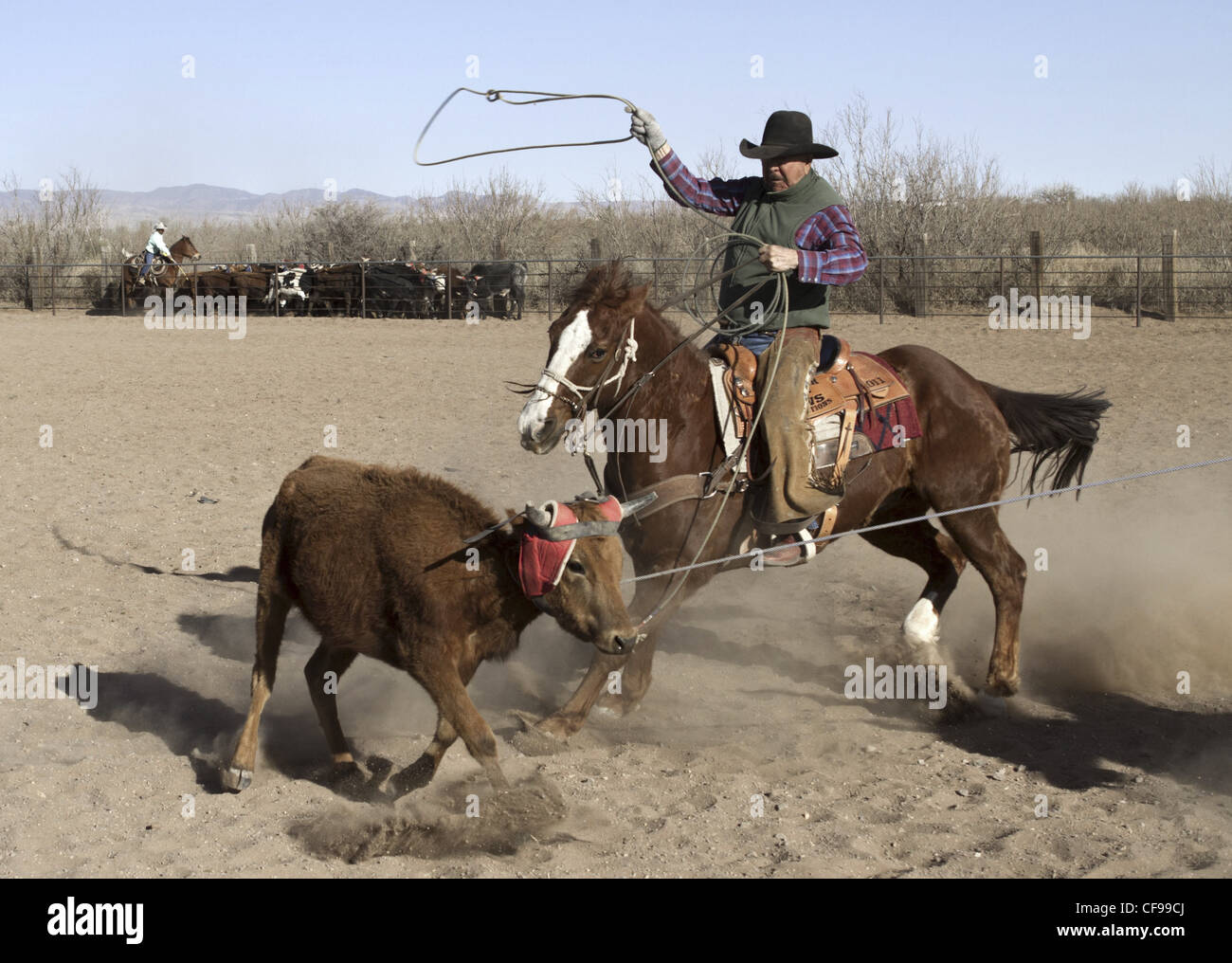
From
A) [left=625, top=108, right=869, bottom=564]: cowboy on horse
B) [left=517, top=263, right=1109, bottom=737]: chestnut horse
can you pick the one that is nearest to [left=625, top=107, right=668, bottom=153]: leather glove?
[left=625, top=108, right=869, bottom=564]: cowboy on horse

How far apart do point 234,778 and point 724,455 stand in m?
2.45

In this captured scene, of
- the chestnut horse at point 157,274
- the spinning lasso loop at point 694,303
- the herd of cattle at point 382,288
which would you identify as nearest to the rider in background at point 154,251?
the chestnut horse at point 157,274

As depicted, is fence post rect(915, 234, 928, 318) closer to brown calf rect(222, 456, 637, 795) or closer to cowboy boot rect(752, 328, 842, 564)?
cowboy boot rect(752, 328, 842, 564)

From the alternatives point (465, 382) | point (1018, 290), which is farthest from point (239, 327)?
point (1018, 290)

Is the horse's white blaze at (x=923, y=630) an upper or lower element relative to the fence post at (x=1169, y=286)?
lower

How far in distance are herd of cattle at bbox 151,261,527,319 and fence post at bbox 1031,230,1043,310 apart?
32.1 ft

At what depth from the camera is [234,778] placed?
14.2 ft

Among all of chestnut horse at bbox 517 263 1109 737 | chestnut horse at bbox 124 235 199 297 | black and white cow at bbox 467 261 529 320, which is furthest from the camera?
chestnut horse at bbox 124 235 199 297

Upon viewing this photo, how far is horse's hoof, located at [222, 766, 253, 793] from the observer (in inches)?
170

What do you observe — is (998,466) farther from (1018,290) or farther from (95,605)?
(1018,290)

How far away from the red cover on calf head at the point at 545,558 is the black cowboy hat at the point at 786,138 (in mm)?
2177

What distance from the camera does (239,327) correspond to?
2147 centimetres

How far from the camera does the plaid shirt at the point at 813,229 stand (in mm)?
5008

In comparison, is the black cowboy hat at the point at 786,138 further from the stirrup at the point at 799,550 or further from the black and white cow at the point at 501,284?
the black and white cow at the point at 501,284
